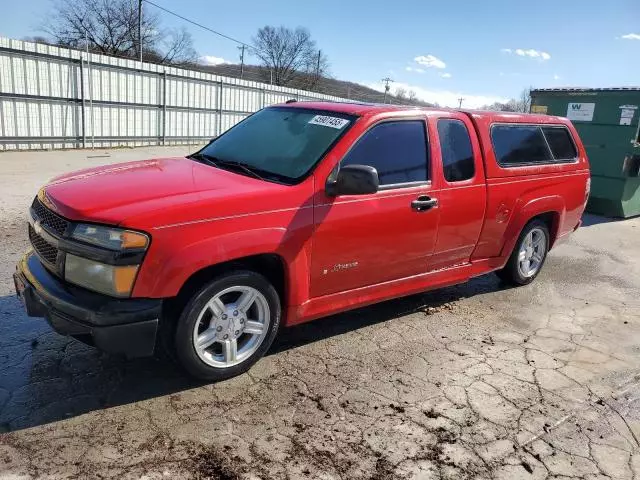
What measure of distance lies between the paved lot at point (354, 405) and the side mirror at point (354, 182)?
1.26m

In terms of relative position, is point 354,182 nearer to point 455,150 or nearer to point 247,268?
point 247,268

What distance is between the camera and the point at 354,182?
3502mm

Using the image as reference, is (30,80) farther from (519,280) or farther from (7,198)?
(519,280)

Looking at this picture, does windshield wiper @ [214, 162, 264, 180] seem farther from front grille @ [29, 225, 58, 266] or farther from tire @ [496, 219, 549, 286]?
tire @ [496, 219, 549, 286]

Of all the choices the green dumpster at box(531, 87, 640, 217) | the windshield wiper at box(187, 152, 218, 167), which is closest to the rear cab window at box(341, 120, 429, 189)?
the windshield wiper at box(187, 152, 218, 167)

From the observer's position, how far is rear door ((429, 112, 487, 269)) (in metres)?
4.42

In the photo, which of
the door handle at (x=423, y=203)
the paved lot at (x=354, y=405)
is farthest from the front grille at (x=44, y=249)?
the door handle at (x=423, y=203)

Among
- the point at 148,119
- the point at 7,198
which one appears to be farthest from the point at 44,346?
the point at 148,119

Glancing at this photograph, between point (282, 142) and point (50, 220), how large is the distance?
5.67 feet

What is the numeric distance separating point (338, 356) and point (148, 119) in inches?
625

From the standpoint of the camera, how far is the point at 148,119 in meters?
17.8

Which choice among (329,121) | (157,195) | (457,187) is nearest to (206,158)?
(329,121)

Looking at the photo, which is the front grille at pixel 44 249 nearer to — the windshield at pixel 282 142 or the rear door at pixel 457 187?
the windshield at pixel 282 142

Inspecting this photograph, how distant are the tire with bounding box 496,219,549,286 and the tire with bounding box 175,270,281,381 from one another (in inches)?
125
